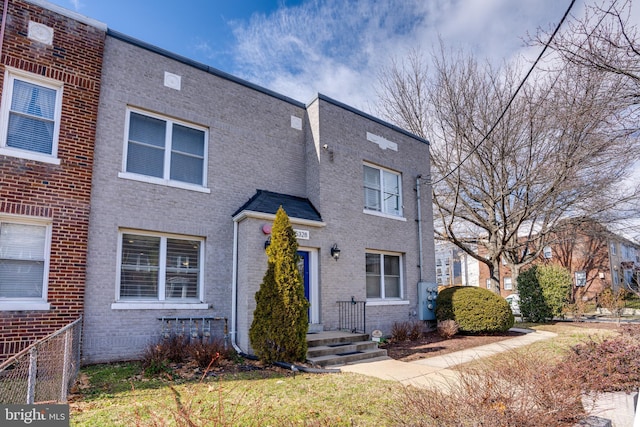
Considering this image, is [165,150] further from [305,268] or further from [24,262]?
[305,268]

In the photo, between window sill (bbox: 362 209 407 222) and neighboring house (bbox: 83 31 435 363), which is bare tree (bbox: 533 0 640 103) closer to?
neighboring house (bbox: 83 31 435 363)

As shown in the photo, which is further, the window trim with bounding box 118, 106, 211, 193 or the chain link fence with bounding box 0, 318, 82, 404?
the window trim with bounding box 118, 106, 211, 193

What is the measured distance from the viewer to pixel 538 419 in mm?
3574

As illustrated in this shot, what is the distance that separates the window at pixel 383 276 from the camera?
1233 cm

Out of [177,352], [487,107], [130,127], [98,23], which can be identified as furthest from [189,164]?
[487,107]

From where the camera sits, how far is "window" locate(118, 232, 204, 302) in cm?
842

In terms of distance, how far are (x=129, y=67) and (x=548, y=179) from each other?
48.4 feet

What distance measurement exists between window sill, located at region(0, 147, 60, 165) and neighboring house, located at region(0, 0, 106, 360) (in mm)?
15

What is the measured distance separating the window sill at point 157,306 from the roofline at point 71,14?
227 inches

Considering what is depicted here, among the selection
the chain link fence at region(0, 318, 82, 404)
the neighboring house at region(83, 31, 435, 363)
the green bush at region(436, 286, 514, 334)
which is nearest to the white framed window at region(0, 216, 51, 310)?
the neighboring house at region(83, 31, 435, 363)

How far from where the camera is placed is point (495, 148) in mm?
16844

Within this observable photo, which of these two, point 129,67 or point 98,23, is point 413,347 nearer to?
point 129,67

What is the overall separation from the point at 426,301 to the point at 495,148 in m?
7.61

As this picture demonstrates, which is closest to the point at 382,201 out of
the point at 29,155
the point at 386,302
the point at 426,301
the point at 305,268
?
the point at 386,302
